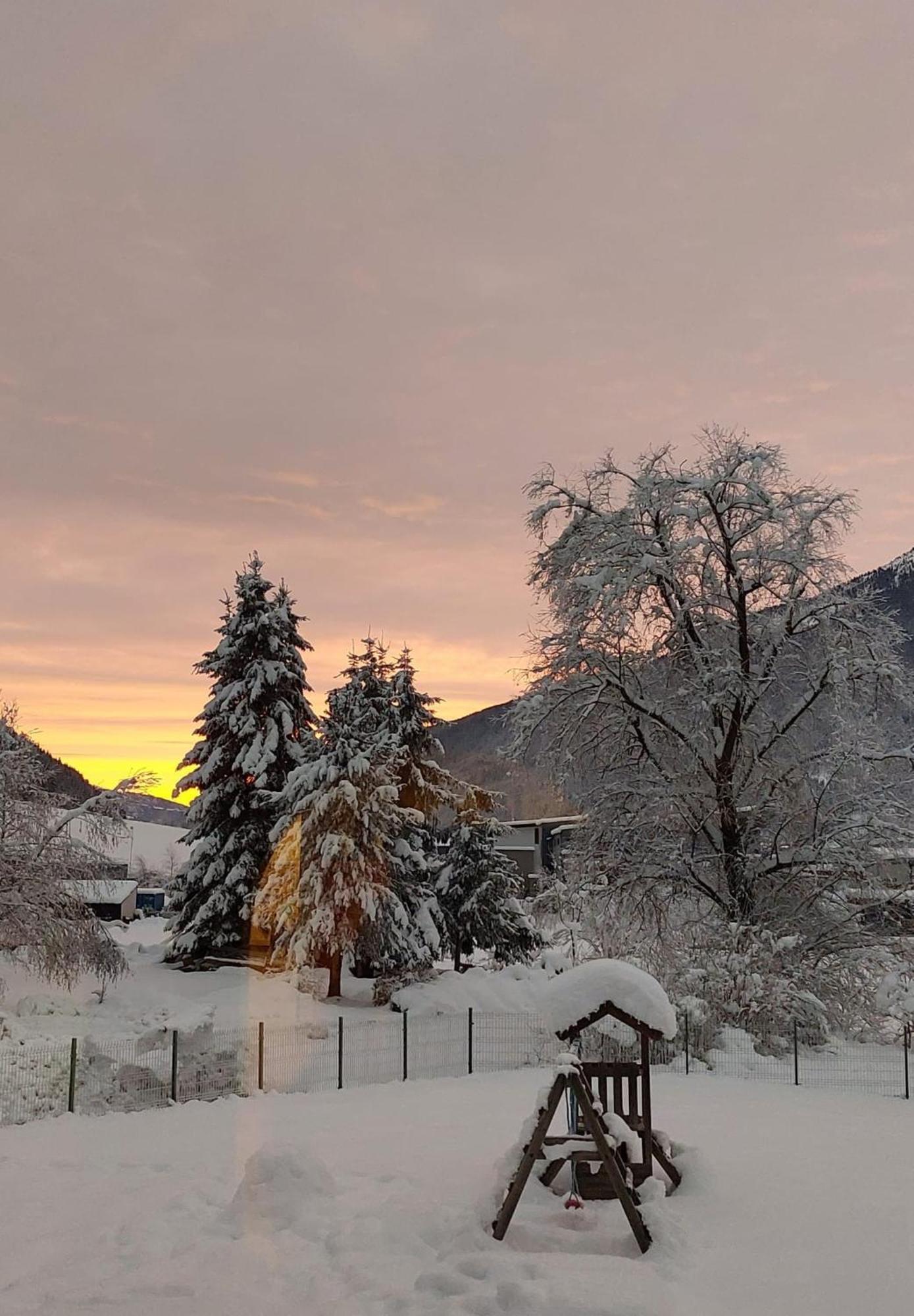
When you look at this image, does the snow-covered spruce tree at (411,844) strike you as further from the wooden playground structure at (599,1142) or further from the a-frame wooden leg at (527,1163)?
the a-frame wooden leg at (527,1163)

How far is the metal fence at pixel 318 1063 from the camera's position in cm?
1836

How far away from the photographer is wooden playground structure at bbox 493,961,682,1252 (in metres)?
9.65

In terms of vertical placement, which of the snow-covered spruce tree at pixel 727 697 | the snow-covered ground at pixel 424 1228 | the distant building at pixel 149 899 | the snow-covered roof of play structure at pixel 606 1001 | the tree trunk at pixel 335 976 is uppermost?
the snow-covered spruce tree at pixel 727 697

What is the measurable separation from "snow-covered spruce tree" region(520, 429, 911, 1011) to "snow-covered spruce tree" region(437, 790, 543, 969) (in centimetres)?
1186

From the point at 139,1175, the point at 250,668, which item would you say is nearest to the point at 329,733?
the point at 250,668

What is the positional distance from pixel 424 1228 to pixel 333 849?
65.4ft

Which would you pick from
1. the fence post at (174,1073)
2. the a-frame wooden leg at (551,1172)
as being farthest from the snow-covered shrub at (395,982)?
the a-frame wooden leg at (551,1172)

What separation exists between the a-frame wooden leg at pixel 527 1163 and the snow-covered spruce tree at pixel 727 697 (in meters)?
13.2

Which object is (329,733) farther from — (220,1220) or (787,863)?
(220,1220)

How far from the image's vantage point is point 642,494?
76.2ft

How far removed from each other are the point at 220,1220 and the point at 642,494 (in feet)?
57.2

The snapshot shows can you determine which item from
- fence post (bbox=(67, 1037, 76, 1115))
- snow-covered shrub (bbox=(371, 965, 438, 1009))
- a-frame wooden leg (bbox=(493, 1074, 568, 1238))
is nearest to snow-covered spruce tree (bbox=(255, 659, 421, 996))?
snow-covered shrub (bbox=(371, 965, 438, 1009))

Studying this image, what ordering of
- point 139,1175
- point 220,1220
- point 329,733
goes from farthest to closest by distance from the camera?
point 329,733, point 139,1175, point 220,1220

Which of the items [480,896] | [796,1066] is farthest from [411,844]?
[796,1066]
